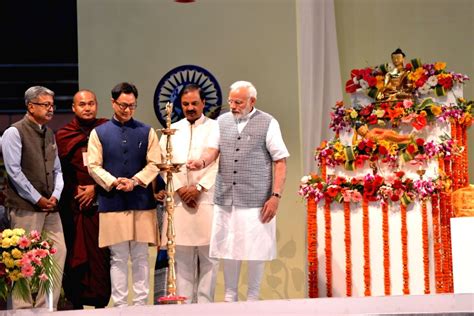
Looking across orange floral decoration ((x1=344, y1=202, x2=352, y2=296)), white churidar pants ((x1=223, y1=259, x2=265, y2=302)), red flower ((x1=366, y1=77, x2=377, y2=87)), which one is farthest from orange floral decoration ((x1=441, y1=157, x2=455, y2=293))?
white churidar pants ((x1=223, y1=259, x2=265, y2=302))

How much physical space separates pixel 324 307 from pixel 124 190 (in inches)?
77.6

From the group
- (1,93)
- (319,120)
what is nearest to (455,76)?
(319,120)

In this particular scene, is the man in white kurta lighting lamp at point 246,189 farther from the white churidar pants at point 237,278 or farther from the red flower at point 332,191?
the red flower at point 332,191

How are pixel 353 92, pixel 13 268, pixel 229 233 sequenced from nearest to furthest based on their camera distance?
pixel 13 268 → pixel 229 233 → pixel 353 92

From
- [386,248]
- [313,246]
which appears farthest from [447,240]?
[313,246]

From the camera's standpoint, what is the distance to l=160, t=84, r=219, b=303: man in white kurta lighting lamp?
24.6ft

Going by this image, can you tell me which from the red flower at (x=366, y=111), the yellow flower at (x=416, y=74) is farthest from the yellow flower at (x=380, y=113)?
the yellow flower at (x=416, y=74)

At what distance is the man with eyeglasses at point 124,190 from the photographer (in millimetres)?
7109

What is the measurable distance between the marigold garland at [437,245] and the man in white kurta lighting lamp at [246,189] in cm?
106

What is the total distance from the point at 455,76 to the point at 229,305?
2.91 meters

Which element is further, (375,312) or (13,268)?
(13,268)

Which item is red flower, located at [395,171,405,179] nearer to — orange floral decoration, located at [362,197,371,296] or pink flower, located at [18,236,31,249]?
orange floral decoration, located at [362,197,371,296]

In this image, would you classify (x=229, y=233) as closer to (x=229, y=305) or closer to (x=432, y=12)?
(x=229, y=305)

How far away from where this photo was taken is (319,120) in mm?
8984
